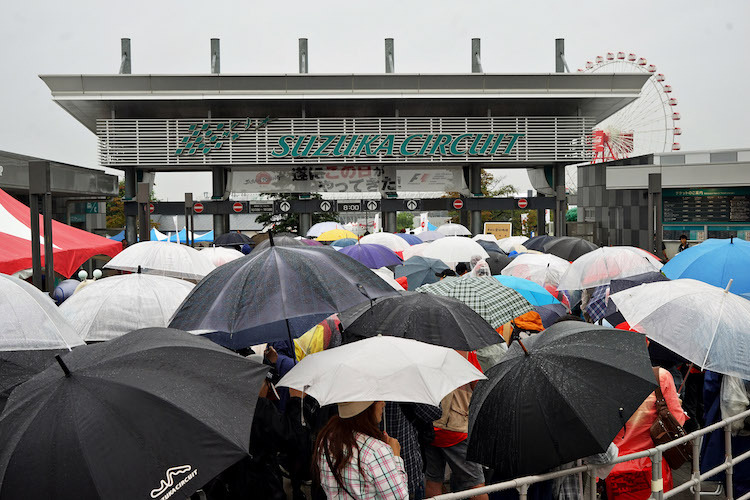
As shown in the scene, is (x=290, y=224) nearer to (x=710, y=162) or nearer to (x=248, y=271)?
(x=710, y=162)

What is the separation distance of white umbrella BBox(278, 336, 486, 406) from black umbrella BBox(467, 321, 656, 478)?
0.26 m

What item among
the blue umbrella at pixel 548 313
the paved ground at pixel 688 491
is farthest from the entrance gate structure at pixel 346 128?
the paved ground at pixel 688 491

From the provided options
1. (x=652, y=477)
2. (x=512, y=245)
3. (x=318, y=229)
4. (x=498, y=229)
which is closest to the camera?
(x=652, y=477)

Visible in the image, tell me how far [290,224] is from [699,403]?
4900 centimetres

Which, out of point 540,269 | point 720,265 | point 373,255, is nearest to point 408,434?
point 720,265

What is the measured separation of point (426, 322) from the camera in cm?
516

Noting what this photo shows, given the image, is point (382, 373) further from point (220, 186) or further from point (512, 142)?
point (220, 186)

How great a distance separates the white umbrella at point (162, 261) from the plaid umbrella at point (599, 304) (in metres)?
4.77

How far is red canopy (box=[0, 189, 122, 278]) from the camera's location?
8391 millimetres

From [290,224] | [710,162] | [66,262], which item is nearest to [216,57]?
[290,224]

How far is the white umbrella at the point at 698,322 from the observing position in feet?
16.4

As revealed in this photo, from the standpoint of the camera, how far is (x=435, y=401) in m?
3.75

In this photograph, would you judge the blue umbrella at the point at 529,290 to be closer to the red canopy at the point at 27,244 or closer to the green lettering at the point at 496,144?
the red canopy at the point at 27,244

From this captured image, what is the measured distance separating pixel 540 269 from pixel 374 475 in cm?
689
